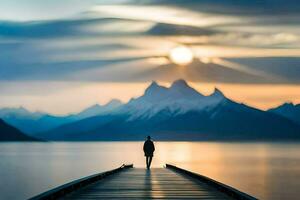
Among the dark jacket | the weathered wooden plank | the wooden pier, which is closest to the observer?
the wooden pier

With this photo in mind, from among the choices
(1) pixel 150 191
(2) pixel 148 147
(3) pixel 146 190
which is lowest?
(1) pixel 150 191

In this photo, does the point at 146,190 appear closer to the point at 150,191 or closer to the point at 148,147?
the point at 150,191

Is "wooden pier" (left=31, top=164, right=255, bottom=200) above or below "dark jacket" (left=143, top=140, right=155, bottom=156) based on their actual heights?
below

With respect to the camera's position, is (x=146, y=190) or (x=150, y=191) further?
(x=146, y=190)

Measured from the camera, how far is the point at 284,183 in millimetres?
87750

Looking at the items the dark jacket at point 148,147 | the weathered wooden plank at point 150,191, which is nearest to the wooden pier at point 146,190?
the weathered wooden plank at point 150,191

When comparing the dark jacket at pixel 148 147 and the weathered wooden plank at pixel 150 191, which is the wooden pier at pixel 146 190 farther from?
the dark jacket at pixel 148 147

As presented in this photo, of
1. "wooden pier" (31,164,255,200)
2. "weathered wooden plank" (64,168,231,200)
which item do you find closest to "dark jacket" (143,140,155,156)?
"wooden pier" (31,164,255,200)

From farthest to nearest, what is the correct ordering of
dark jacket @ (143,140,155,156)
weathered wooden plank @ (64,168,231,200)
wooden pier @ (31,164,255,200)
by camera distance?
dark jacket @ (143,140,155,156), weathered wooden plank @ (64,168,231,200), wooden pier @ (31,164,255,200)

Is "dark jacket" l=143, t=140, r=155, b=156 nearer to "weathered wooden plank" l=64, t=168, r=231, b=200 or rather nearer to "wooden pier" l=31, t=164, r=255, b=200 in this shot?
"wooden pier" l=31, t=164, r=255, b=200

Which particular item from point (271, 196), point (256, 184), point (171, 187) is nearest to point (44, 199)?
point (171, 187)

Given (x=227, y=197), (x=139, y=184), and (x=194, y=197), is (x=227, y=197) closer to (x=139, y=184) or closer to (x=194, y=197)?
(x=194, y=197)

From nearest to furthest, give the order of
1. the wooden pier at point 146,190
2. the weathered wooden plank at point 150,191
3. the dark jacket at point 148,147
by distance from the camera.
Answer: the wooden pier at point 146,190 → the weathered wooden plank at point 150,191 → the dark jacket at point 148,147

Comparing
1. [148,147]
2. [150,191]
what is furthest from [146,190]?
[148,147]
